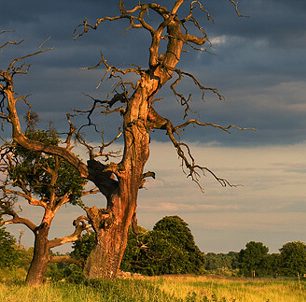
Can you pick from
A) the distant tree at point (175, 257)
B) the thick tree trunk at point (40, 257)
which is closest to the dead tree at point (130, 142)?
the thick tree trunk at point (40, 257)

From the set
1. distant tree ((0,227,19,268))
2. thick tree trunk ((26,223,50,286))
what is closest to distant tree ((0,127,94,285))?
thick tree trunk ((26,223,50,286))

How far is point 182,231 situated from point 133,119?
2708 inches

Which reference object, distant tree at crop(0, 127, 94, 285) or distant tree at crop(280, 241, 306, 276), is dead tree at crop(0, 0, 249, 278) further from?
distant tree at crop(280, 241, 306, 276)

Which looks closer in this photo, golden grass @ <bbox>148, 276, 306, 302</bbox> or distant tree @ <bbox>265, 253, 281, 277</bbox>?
golden grass @ <bbox>148, 276, 306, 302</bbox>

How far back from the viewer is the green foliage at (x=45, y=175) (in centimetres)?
4206

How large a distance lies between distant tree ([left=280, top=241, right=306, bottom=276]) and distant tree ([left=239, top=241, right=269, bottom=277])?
4.64m

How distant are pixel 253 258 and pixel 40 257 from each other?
93693 millimetres

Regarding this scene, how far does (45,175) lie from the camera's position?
43219 millimetres

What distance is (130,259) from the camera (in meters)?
73.4

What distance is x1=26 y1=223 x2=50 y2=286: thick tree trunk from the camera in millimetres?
38688

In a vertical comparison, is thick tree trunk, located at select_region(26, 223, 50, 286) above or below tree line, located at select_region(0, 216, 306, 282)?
below

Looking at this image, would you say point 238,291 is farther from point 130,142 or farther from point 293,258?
point 293,258

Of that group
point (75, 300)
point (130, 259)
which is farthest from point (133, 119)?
point (130, 259)

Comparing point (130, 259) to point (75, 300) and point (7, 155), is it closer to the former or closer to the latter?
point (7, 155)
